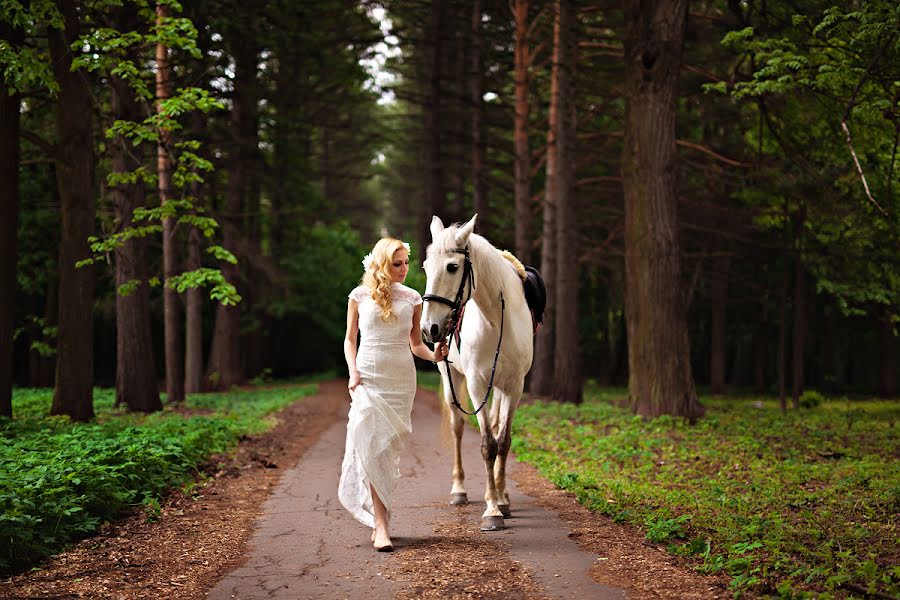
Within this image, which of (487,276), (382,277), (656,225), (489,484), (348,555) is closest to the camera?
(348,555)

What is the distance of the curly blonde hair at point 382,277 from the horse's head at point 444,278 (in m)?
0.30

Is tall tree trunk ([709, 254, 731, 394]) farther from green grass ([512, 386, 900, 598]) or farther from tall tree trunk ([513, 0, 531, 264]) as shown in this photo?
green grass ([512, 386, 900, 598])

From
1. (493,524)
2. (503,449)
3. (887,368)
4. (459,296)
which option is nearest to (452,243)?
(459,296)

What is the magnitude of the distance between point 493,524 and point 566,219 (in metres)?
13.4

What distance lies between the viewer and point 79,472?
698cm

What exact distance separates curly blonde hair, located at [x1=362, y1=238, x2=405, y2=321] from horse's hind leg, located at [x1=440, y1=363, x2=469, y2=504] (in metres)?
1.74

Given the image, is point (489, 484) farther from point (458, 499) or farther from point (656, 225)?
point (656, 225)

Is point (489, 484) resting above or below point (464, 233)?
below

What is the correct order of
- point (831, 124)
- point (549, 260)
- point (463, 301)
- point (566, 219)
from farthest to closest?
point (549, 260) < point (566, 219) < point (831, 124) < point (463, 301)

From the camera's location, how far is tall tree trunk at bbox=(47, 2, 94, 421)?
11820 mm

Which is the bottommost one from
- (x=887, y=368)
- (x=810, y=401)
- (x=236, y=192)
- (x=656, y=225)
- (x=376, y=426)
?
(x=810, y=401)

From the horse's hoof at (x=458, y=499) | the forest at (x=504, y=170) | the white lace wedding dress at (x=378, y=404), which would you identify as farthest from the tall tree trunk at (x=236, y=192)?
the white lace wedding dress at (x=378, y=404)

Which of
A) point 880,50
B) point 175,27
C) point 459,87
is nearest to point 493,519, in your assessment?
point 880,50

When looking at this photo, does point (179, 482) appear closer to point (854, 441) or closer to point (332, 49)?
point (854, 441)
